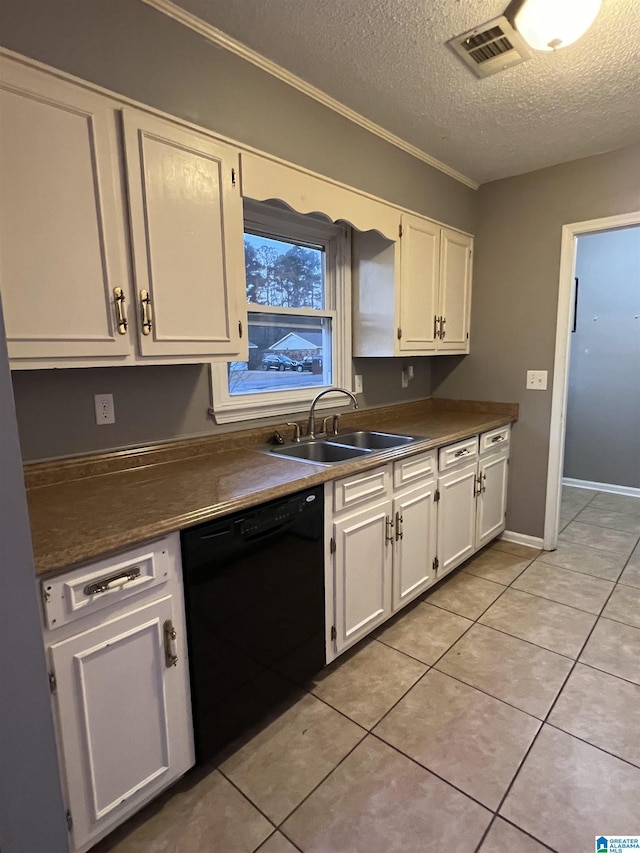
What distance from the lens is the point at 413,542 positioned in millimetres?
2295

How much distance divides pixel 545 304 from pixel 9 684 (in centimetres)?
323

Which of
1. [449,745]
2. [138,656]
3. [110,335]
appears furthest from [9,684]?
[449,745]

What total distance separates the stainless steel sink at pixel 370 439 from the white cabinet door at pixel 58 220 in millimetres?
1372

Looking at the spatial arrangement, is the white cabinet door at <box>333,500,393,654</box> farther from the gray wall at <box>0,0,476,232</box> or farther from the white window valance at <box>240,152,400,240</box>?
the gray wall at <box>0,0,476,232</box>

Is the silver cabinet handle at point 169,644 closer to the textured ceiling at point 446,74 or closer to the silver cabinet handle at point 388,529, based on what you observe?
the silver cabinet handle at point 388,529

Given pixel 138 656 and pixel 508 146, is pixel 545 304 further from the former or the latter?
pixel 138 656

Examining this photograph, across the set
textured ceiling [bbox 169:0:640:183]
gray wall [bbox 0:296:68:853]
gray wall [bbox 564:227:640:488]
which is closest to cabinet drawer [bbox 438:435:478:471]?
textured ceiling [bbox 169:0:640:183]

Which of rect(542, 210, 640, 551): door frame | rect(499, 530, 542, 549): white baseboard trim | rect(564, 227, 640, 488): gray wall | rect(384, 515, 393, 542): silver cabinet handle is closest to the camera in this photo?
rect(384, 515, 393, 542): silver cabinet handle

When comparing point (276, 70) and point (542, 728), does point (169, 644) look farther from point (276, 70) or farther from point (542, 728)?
point (276, 70)

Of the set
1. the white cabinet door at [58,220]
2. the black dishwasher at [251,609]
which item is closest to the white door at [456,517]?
the black dishwasher at [251,609]

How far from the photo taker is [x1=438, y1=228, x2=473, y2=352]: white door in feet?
9.59

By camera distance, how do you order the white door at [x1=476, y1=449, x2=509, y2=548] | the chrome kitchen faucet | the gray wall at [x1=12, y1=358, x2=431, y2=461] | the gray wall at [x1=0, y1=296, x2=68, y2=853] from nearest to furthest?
1. the gray wall at [x1=0, y1=296, x2=68, y2=853]
2. the gray wall at [x1=12, y1=358, x2=431, y2=461]
3. the chrome kitchen faucet
4. the white door at [x1=476, y1=449, x2=509, y2=548]

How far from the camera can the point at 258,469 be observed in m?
1.78

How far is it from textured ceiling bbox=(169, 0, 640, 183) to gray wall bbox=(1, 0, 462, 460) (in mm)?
115
